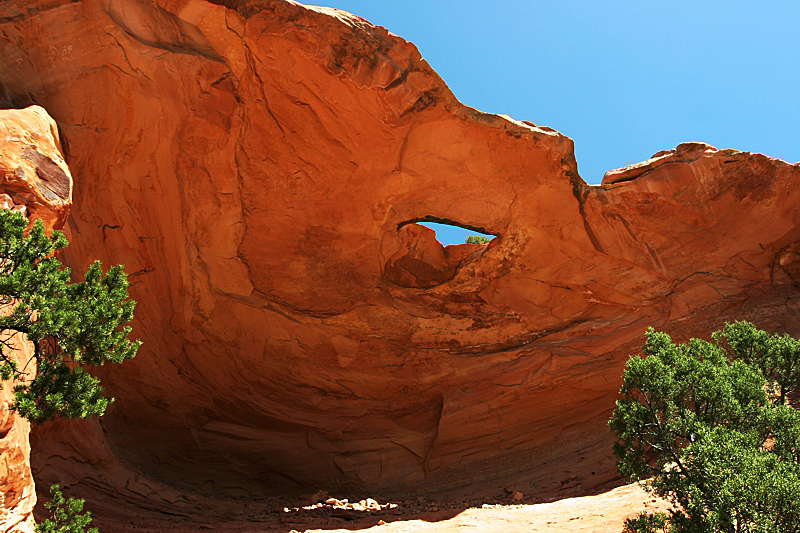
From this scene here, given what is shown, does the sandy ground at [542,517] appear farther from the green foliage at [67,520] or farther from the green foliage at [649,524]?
the green foliage at [67,520]

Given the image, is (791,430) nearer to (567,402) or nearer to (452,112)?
(567,402)

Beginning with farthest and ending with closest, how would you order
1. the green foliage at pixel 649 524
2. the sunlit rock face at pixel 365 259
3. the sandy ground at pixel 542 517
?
A: the sunlit rock face at pixel 365 259
the sandy ground at pixel 542 517
the green foliage at pixel 649 524

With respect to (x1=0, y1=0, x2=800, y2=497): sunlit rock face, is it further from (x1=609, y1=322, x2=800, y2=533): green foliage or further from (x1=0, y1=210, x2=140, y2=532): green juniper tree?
(x1=0, y1=210, x2=140, y2=532): green juniper tree

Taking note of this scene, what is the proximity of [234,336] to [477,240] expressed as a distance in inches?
446

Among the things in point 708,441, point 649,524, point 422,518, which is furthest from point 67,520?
point 708,441

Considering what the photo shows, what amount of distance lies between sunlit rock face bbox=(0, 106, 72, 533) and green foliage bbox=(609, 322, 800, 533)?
7.55 m

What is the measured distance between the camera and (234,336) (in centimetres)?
1400

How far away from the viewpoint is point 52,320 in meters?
6.10

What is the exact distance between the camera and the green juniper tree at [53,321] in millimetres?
6090

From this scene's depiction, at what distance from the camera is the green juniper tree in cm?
609

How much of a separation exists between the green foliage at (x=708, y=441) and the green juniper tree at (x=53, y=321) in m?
6.90

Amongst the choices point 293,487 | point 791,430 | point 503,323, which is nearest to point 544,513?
point 791,430

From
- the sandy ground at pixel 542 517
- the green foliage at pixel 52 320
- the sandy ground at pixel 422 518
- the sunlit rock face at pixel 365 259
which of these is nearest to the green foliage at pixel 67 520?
the green foliage at pixel 52 320

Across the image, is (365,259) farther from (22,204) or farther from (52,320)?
(52,320)
